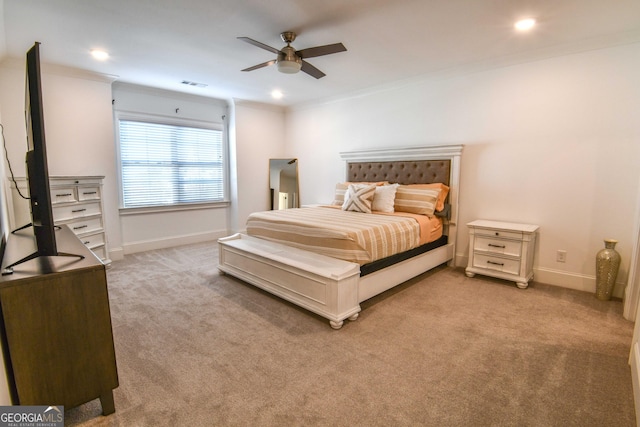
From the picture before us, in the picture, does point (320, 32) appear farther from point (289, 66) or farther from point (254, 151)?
point (254, 151)

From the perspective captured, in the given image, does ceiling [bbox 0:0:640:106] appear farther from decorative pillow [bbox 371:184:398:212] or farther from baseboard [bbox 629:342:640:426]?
baseboard [bbox 629:342:640:426]

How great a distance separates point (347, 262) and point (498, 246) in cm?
185

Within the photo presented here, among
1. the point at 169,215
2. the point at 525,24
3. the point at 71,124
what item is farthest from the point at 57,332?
the point at 169,215

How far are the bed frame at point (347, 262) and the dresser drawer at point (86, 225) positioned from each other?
1640mm

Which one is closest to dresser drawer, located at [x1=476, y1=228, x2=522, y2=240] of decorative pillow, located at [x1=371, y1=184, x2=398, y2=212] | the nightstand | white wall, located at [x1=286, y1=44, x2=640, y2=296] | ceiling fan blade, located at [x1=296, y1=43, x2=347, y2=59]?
the nightstand

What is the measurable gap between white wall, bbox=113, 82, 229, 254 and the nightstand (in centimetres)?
430

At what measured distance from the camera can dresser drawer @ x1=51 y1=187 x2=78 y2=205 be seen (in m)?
3.45

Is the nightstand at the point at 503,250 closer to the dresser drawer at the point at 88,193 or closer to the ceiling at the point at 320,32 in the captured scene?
the ceiling at the point at 320,32

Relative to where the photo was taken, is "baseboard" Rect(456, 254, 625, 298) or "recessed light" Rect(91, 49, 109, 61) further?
"recessed light" Rect(91, 49, 109, 61)

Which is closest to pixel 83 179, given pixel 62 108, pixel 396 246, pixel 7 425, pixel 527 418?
pixel 62 108

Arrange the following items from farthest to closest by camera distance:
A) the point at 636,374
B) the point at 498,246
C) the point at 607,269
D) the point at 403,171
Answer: the point at 403,171, the point at 498,246, the point at 607,269, the point at 636,374

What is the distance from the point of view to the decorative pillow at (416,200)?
3752 mm

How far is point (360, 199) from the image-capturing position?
3.91 m

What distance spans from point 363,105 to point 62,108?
4.02m
